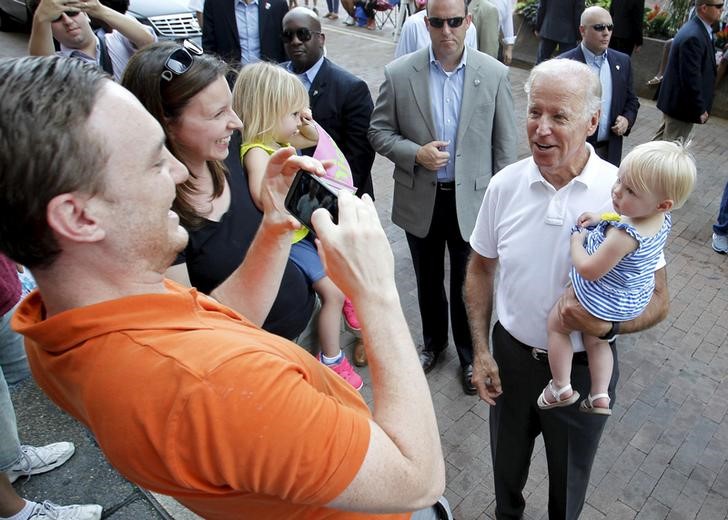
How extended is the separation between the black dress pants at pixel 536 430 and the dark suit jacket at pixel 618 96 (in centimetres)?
280

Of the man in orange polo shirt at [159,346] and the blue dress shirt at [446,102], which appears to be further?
the blue dress shirt at [446,102]

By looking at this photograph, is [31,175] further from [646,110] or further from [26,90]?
[646,110]

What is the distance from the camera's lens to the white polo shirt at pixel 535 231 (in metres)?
2.09

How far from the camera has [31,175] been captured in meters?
0.96

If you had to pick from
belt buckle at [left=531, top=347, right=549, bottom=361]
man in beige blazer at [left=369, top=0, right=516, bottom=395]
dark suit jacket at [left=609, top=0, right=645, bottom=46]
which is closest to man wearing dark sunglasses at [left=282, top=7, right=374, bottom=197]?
man in beige blazer at [left=369, top=0, right=516, bottom=395]

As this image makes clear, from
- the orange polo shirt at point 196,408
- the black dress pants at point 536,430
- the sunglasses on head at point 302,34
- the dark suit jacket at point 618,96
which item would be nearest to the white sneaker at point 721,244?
the dark suit jacket at point 618,96

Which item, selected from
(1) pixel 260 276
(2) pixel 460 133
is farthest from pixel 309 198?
(2) pixel 460 133

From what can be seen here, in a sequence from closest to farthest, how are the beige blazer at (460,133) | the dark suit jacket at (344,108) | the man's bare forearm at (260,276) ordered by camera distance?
1. the man's bare forearm at (260,276)
2. the beige blazer at (460,133)
3. the dark suit jacket at (344,108)

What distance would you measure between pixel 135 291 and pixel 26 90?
1.33ft

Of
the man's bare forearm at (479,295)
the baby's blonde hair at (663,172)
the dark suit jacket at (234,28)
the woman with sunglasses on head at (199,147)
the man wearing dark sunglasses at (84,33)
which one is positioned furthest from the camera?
the dark suit jacket at (234,28)

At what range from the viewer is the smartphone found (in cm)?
133

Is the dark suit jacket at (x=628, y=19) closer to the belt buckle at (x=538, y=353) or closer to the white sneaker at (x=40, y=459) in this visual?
the belt buckle at (x=538, y=353)

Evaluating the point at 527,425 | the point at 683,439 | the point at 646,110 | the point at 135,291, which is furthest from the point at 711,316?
the point at 646,110

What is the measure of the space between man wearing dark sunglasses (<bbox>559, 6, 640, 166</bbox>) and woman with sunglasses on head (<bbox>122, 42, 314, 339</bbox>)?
3298mm
